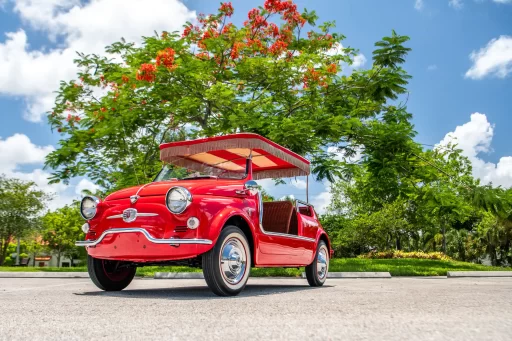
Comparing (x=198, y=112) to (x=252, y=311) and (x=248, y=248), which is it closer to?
(x=248, y=248)

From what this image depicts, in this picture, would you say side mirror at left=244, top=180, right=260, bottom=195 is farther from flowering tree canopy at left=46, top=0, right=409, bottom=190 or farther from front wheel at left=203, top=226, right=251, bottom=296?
flowering tree canopy at left=46, top=0, right=409, bottom=190

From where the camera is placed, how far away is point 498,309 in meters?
5.05

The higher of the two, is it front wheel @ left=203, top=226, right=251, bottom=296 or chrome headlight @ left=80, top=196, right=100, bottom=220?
chrome headlight @ left=80, top=196, right=100, bottom=220

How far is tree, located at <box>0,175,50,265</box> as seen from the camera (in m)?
40.5

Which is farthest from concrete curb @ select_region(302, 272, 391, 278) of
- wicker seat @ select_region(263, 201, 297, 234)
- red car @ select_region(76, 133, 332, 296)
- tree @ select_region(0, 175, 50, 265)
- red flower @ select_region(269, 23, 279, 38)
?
tree @ select_region(0, 175, 50, 265)

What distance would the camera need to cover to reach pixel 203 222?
243 inches

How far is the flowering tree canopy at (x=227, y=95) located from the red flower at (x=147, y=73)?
1.1 inches

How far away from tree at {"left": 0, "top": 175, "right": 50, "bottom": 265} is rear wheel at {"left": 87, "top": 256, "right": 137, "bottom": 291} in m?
36.3

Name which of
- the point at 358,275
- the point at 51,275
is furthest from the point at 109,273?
the point at 51,275

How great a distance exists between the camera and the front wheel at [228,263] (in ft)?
20.4

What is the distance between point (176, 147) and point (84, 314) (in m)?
3.89

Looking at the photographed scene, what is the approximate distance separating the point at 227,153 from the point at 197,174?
600mm

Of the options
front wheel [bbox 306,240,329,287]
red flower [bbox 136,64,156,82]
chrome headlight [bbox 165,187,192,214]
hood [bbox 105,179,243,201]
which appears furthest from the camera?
red flower [bbox 136,64,156,82]

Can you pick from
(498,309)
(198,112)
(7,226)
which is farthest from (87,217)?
(7,226)
